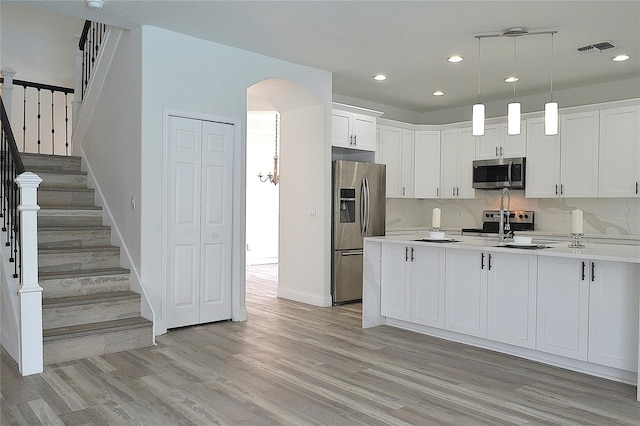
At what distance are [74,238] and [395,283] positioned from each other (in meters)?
3.20

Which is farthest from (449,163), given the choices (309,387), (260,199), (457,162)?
(309,387)

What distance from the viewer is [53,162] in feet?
19.1

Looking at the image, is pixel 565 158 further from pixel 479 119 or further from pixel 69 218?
pixel 69 218

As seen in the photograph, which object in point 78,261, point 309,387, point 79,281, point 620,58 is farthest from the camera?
point 620,58

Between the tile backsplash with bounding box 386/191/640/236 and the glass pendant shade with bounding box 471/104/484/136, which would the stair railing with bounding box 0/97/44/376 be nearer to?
the glass pendant shade with bounding box 471/104/484/136

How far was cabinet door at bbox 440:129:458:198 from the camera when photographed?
24.7ft

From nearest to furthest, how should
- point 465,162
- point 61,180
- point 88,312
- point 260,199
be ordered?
1. point 88,312
2. point 61,180
3. point 465,162
4. point 260,199

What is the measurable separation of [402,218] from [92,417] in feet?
19.8

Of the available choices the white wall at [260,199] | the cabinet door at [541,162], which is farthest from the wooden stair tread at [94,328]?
the white wall at [260,199]

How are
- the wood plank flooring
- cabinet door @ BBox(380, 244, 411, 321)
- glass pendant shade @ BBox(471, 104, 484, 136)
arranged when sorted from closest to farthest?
the wood plank flooring
glass pendant shade @ BBox(471, 104, 484, 136)
cabinet door @ BBox(380, 244, 411, 321)

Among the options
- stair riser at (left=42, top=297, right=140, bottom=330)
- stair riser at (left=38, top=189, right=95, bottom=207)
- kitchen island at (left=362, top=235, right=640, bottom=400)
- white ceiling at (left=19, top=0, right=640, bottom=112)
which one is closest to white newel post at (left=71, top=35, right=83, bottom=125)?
stair riser at (left=38, top=189, right=95, bottom=207)

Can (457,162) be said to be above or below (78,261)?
above

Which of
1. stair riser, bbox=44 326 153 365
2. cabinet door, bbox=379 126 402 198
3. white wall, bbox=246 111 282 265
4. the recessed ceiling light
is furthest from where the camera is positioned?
white wall, bbox=246 111 282 265

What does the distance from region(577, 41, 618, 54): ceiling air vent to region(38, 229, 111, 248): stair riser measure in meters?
5.15
